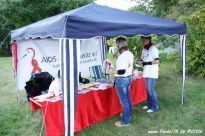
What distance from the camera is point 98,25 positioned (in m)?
4.39

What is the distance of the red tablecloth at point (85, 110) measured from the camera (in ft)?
15.3

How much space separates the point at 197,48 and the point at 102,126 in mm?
5454

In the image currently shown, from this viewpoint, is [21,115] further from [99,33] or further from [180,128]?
[180,128]

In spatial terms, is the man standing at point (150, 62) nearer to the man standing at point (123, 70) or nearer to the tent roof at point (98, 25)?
the tent roof at point (98, 25)

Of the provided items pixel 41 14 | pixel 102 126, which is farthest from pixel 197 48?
pixel 41 14

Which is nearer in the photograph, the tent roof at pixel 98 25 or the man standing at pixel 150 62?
the tent roof at pixel 98 25

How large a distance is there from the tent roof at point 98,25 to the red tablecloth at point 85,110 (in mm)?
1269

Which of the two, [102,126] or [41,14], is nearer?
[102,126]

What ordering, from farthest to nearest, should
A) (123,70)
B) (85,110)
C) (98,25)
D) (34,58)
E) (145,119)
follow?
(34,58) < (145,119) < (85,110) < (123,70) < (98,25)

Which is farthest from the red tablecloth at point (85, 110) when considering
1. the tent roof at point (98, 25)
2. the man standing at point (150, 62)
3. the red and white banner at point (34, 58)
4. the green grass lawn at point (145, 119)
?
the red and white banner at point (34, 58)

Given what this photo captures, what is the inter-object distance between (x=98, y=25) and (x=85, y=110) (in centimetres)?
166

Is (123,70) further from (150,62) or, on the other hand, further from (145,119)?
(145,119)

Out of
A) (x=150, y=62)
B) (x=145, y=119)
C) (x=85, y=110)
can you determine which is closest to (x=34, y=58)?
(x=85, y=110)

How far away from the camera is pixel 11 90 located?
8.88 m
